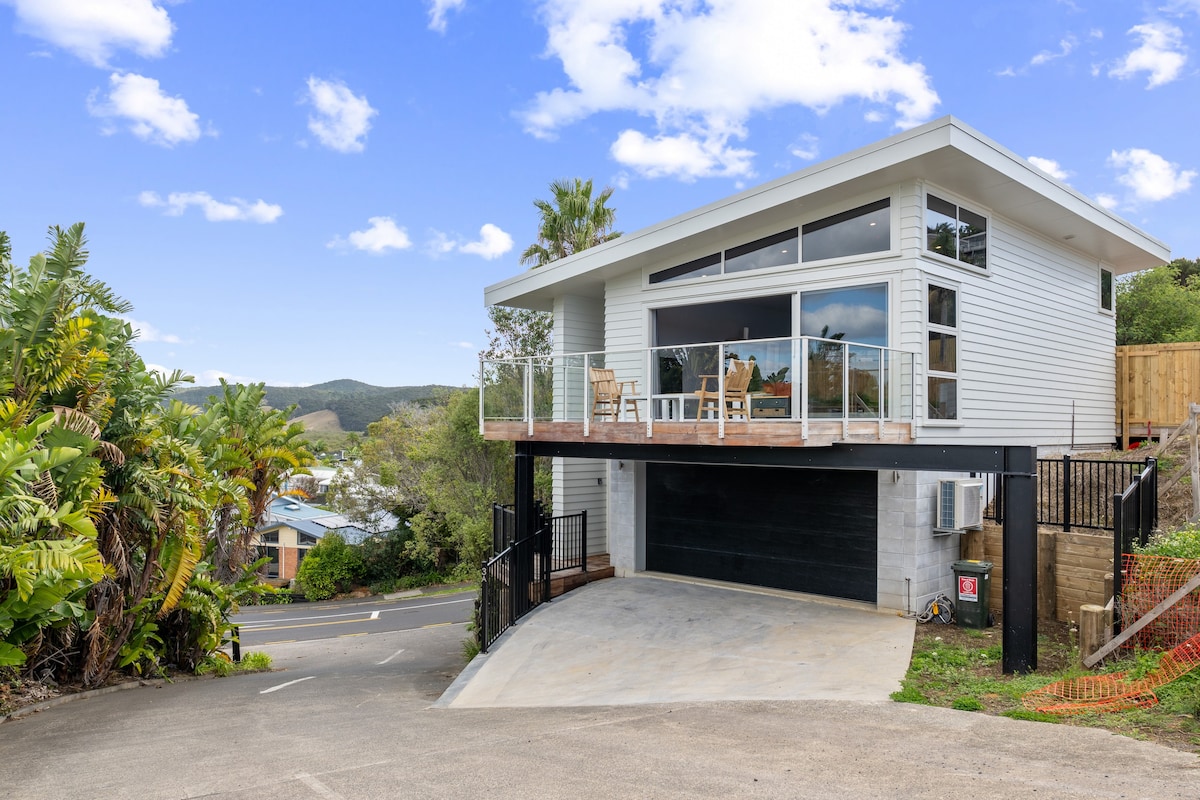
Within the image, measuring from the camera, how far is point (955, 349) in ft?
36.0

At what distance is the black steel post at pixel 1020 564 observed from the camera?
7.70 m

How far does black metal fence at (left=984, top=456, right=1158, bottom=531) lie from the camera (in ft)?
33.7

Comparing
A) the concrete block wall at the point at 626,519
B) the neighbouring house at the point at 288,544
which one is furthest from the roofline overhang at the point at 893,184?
the neighbouring house at the point at 288,544

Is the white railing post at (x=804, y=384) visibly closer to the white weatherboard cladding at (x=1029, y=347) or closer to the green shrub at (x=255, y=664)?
the white weatherboard cladding at (x=1029, y=347)

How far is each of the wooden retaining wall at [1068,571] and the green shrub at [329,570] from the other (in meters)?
25.8

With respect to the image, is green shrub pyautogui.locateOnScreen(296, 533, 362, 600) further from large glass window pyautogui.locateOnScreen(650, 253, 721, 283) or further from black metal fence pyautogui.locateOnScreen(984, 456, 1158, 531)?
black metal fence pyautogui.locateOnScreen(984, 456, 1158, 531)

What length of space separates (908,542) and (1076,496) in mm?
3148

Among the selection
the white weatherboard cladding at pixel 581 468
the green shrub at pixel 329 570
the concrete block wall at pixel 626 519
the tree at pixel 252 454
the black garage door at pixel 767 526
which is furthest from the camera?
the green shrub at pixel 329 570

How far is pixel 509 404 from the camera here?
12211 mm

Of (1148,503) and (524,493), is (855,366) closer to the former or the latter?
(1148,503)

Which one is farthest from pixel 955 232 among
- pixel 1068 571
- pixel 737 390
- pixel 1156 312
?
pixel 1156 312

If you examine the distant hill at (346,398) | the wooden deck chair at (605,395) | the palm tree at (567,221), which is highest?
the palm tree at (567,221)

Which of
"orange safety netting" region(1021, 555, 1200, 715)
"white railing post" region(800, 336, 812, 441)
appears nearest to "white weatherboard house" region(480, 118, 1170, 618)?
"white railing post" region(800, 336, 812, 441)

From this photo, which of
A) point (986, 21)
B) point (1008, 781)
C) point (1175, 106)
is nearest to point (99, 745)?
point (1008, 781)
